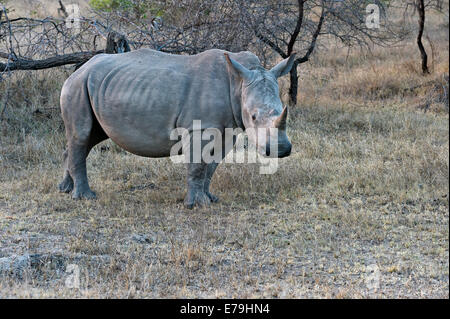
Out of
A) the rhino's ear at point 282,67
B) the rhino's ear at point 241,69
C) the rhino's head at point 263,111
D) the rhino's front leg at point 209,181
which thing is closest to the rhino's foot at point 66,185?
the rhino's front leg at point 209,181

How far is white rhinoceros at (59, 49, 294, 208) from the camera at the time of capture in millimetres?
5875

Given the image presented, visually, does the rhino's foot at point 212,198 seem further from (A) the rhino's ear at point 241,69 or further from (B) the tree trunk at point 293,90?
(B) the tree trunk at point 293,90

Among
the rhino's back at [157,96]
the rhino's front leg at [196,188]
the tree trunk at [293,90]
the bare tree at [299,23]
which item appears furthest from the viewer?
the tree trunk at [293,90]

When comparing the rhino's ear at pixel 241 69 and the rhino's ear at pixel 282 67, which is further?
the rhino's ear at pixel 282 67

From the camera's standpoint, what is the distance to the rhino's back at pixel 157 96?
6062 mm

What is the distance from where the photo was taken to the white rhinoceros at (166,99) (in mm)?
5875

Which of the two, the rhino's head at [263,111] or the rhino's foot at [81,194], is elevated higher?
the rhino's head at [263,111]

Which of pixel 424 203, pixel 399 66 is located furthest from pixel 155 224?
pixel 399 66

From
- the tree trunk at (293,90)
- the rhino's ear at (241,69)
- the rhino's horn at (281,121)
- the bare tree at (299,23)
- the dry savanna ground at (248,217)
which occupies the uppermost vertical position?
Result: the bare tree at (299,23)

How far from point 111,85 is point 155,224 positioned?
4.79ft

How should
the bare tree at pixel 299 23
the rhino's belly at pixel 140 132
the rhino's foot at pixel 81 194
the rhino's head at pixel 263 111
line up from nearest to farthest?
1. the rhino's head at pixel 263 111
2. the rhino's belly at pixel 140 132
3. the rhino's foot at pixel 81 194
4. the bare tree at pixel 299 23

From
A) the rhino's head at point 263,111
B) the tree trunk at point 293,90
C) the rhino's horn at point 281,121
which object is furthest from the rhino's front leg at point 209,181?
the tree trunk at point 293,90

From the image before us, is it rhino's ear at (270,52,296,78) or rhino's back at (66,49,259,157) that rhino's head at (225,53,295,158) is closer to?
rhino's ear at (270,52,296,78)

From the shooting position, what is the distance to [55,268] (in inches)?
191
